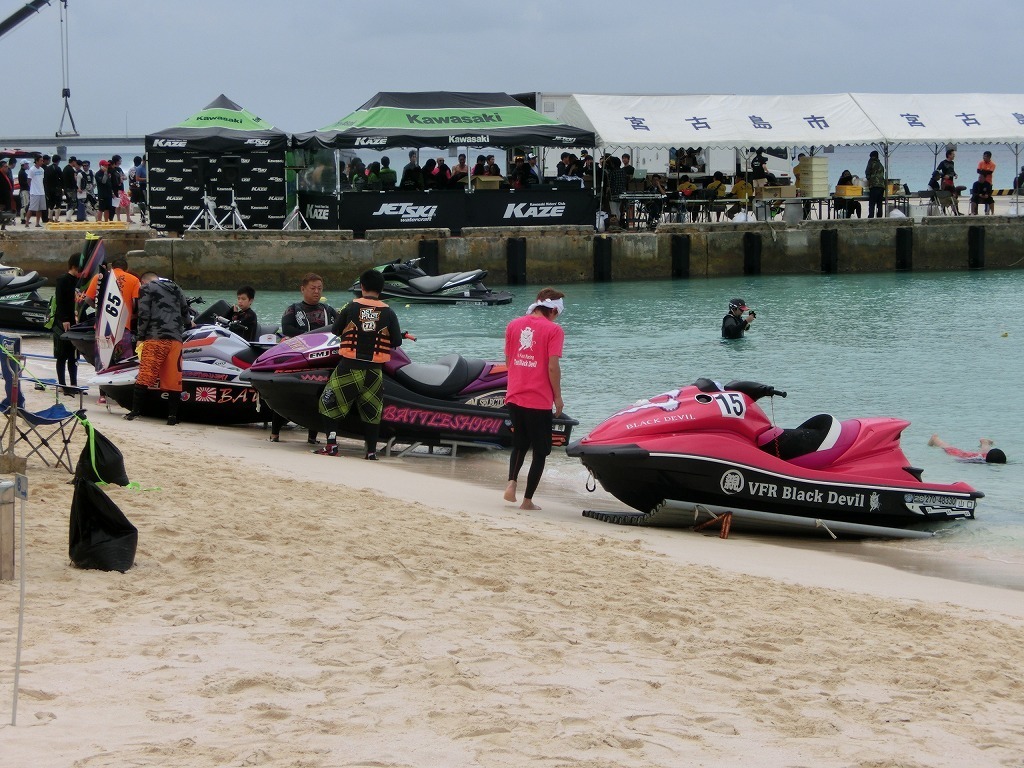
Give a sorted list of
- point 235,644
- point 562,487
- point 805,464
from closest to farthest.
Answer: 1. point 235,644
2. point 805,464
3. point 562,487

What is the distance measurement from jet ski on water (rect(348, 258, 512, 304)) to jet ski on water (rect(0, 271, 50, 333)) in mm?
8010

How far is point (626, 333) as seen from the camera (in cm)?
2433

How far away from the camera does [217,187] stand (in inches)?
1275

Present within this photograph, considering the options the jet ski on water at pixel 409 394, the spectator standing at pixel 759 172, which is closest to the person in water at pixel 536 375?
the jet ski on water at pixel 409 394

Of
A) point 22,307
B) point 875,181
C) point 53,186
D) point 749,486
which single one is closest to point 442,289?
point 22,307

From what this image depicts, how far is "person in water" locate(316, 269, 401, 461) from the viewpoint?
432 inches

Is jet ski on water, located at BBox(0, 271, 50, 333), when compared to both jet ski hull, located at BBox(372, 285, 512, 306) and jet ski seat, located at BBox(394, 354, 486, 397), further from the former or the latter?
jet ski seat, located at BBox(394, 354, 486, 397)

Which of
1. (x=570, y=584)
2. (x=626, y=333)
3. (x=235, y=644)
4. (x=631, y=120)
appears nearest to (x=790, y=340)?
(x=626, y=333)

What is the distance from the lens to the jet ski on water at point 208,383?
1303 centimetres

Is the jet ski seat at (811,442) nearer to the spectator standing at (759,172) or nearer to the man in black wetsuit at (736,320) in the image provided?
the man in black wetsuit at (736,320)

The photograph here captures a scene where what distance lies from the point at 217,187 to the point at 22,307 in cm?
1252

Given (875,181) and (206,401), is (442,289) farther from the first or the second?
(206,401)

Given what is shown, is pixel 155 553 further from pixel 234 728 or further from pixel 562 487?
pixel 562 487

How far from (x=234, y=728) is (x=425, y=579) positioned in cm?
224
